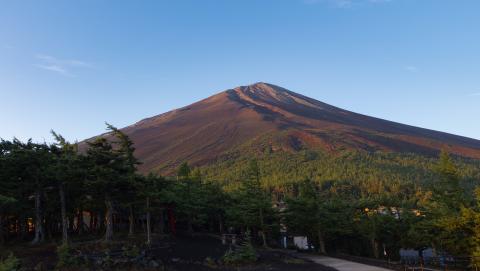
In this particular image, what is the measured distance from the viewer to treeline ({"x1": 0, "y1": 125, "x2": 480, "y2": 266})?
2341cm

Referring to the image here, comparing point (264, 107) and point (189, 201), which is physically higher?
point (264, 107)

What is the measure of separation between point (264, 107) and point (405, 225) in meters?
126

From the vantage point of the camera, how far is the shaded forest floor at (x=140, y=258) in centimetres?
1983

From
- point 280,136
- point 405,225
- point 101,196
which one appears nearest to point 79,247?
point 101,196

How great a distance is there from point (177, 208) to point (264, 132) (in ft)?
285

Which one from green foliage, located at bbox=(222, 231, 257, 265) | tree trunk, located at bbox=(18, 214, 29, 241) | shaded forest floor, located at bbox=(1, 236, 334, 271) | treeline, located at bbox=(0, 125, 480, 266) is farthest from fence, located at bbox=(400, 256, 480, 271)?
tree trunk, located at bbox=(18, 214, 29, 241)

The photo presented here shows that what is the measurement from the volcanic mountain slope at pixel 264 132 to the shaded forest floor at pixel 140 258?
72515 millimetres

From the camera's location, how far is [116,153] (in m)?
23.9

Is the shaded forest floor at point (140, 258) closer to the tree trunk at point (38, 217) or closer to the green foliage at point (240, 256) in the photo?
the green foliage at point (240, 256)

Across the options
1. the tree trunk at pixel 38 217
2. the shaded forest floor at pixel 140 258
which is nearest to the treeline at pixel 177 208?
the tree trunk at pixel 38 217

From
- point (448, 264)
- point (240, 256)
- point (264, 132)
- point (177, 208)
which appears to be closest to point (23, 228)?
point (177, 208)

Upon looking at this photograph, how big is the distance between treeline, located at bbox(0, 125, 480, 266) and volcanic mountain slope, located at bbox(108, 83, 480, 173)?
62.4 meters

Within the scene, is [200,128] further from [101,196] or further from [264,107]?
[101,196]

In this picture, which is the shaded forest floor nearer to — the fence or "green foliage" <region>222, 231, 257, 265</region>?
"green foliage" <region>222, 231, 257, 265</region>
